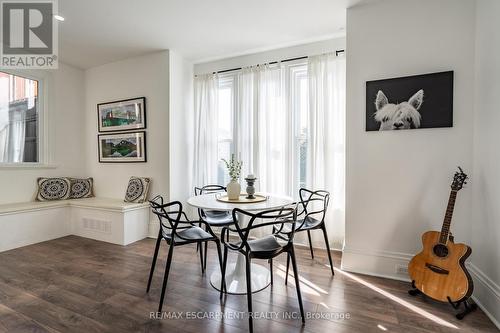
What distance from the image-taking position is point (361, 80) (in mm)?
2646

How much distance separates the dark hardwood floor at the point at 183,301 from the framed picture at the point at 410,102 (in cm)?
153

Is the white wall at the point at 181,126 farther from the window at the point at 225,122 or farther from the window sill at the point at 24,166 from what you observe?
the window sill at the point at 24,166

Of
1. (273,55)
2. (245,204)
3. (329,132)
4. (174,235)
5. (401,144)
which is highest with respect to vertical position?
(273,55)

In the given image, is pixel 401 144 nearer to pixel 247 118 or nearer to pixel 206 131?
pixel 247 118

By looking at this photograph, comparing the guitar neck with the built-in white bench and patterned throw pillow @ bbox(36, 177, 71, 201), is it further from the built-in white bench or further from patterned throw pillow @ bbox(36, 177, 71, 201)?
patterned throw pillow @ bbox(36, 177, 71, 201)

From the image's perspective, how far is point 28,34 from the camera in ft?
10.4

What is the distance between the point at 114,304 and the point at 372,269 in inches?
94.1

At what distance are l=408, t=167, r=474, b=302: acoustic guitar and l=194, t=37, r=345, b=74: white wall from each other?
2111 mm

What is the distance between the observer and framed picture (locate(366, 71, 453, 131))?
2324mm

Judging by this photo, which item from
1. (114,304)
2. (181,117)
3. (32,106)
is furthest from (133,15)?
(114,304)

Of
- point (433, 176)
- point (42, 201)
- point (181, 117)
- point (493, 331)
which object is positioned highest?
point (181, 117)

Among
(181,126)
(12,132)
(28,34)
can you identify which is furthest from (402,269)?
(12,132)

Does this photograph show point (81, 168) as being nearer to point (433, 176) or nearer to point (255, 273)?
point (255, 273)

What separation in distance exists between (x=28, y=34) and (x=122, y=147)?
179cm
